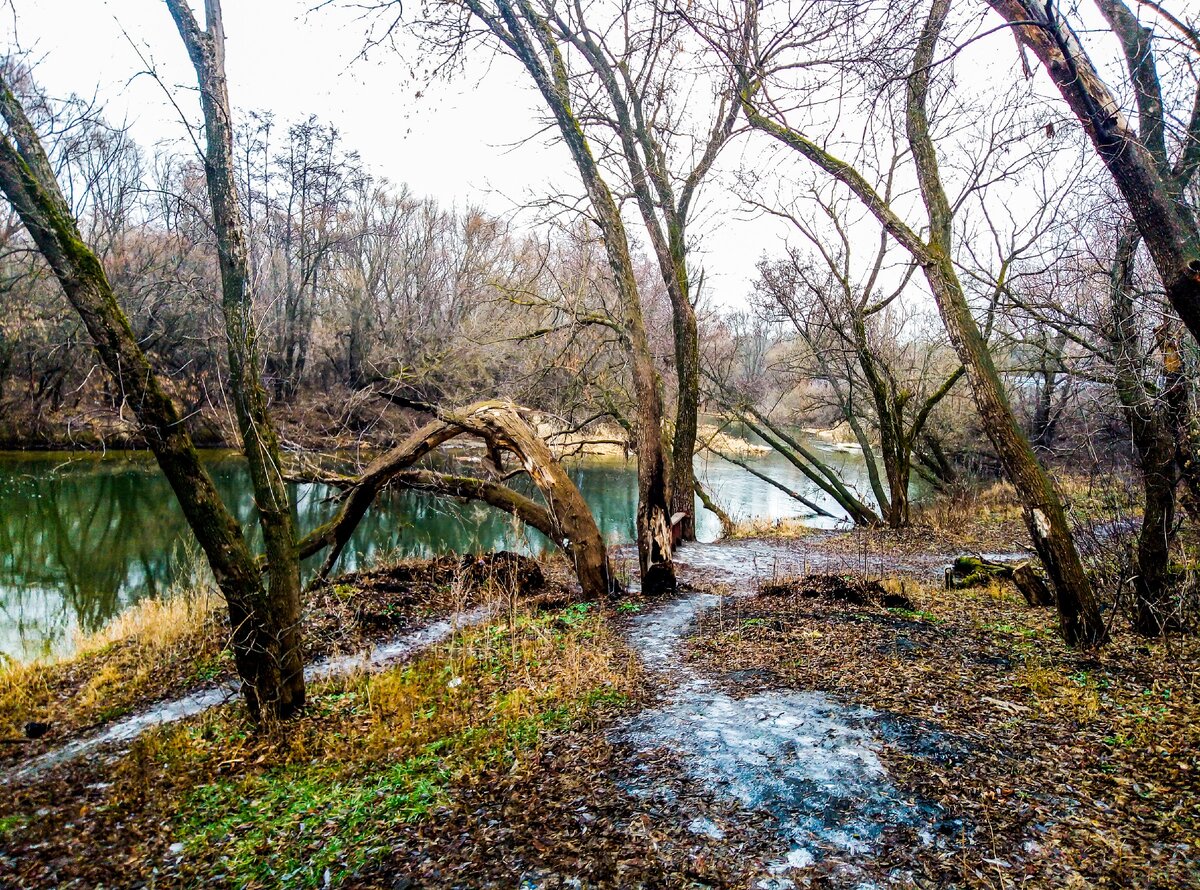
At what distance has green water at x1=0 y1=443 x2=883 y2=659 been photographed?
10.8 metres

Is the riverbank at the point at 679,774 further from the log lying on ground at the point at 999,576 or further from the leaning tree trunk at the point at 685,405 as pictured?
the leaning tree trunk at the point at 685,405

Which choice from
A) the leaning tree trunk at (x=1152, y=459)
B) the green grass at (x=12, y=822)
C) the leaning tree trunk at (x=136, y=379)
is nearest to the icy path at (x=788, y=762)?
the leaning tree trunk at (x=136, y=379)

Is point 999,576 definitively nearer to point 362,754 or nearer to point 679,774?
point 679,774

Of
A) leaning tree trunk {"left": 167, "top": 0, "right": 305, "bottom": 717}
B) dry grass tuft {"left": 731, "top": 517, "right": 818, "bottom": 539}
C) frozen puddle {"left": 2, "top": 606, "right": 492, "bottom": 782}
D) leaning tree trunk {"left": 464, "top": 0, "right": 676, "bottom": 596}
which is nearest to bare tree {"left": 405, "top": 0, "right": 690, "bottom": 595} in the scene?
leaning tree trunk {"left": 464, "top": 0, "right": 676, "bottom": 596}

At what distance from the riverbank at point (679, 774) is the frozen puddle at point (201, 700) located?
0.20m

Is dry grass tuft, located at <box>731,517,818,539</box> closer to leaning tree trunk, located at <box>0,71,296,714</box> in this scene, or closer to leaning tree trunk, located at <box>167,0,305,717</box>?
leaning tree trunk, located at <box>167,0,305,717</box>

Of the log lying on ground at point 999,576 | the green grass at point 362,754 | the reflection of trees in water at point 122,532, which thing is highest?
the reflection of trees in water at point 122,532

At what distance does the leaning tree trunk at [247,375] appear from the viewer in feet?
14.0

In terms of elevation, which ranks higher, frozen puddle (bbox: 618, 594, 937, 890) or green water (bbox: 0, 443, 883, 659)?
green water (bbox: 0, 443, 883, 659)

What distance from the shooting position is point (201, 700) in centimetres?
588

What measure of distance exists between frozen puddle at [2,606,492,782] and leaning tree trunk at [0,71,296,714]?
707 mm

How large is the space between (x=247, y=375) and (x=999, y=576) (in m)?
8.52

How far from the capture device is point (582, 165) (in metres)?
8.38

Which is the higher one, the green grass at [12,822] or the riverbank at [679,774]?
the riverbank at [679,774]
